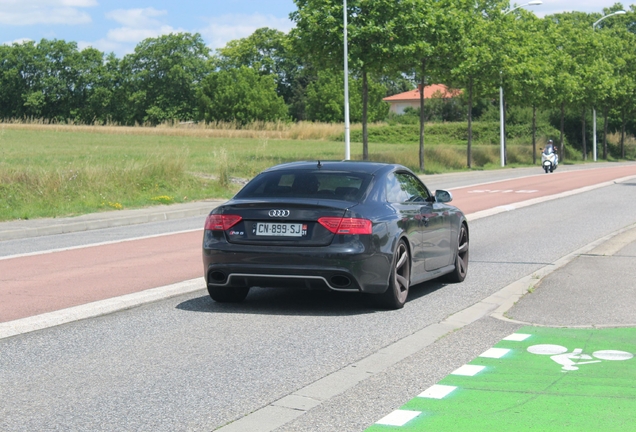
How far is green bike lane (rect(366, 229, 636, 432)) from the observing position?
5215mm

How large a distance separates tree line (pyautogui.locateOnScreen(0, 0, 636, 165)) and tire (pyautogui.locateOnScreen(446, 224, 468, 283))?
26714mm

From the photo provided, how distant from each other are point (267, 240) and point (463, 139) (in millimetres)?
89786

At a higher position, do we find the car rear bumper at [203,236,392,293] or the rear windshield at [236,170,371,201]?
the rear windshield at [236,170,371,201]

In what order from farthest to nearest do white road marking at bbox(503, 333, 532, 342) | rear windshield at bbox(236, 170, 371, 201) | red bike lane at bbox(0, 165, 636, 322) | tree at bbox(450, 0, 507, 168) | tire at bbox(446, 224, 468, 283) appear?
tree at bbox(450, 0, 507, 168) < tire at bbox(446, 224, 468, 283) < red bike lane at bbox(0, 165, 636, 322) < rear windshield at bbox(236, 170, 371, 201) < white road marking at bbox(503, 333, 532, 342)

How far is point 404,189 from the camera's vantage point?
991cm

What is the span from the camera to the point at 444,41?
41062mm

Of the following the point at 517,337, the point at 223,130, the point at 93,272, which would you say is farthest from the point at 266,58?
the point at 517,337

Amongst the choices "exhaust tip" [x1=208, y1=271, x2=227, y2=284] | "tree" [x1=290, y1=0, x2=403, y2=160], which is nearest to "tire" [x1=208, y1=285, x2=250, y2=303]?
"exhaust tip" [x1=208, y1=271, x2=227, y2=284]

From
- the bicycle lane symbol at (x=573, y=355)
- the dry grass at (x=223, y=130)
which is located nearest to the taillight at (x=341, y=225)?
the bicycle lane symbol at (x=573, y=355)

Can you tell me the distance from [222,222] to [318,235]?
3.08ft

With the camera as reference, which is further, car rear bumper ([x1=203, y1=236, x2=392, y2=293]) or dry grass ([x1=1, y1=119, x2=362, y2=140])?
dry grass ([x1=1, y1=119, x2=362, y2=140])

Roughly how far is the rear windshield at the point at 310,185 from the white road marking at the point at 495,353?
226cm

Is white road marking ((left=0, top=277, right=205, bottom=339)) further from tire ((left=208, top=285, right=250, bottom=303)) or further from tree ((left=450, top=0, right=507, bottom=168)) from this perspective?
tree ((left=450, top=0, right=507, bottom=168))

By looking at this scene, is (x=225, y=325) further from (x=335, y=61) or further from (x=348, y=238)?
(x=335, y=61)
